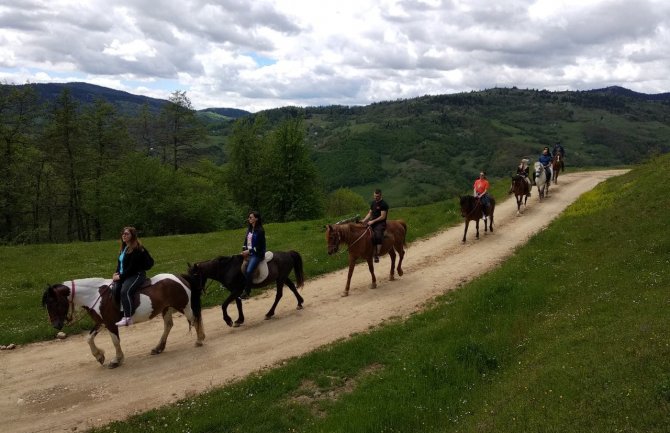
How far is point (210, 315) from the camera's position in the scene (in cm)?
1515

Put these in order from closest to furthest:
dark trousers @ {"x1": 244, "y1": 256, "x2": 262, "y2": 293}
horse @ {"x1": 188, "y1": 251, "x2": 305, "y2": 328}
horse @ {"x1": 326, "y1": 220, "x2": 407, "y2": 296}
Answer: horse @ {"x1": 188, "y1": 251, "x2": 305, "y2": 328}
dark trousers @ {"x1": 244, "y1": 256, "x2": 262, "y2": 293}
horse @ {"x1": 326, "y1": 220, "x2": 407, "y2": 296}

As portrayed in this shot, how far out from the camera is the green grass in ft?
23.2

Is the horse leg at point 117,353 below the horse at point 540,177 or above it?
below

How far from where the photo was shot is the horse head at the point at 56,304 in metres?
10.8

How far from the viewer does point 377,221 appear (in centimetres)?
1778

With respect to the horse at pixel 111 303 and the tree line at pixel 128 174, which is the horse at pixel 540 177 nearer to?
the tree line at pixel 128 174

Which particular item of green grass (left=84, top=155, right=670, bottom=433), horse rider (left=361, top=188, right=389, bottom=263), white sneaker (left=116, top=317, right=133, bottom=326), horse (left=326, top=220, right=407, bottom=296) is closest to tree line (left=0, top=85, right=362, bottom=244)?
horse (left=326, top=220, right=407, bottom=296)

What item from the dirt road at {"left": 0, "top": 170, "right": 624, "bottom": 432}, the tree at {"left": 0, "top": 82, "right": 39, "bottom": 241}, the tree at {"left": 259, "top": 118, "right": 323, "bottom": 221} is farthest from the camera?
the tree at {"left": 259, "top": 118, "right": 323, "bottom": 221}

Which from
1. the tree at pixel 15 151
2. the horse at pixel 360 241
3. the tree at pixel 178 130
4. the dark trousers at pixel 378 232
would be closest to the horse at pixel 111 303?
the horse at pixel 360 241

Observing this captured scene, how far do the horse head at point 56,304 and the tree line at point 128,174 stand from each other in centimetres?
3517

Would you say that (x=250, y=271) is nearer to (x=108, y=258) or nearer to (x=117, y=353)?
(x=117, y=353)

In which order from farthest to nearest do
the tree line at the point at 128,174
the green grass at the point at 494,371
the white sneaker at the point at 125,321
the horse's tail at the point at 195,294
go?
the tree line at the point at 128,174 < the horse's tail at the point at 195,294 < the white sneaker at the point at 125,321 < the green grass at the point at 494,371

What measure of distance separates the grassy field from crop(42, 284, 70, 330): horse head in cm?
323

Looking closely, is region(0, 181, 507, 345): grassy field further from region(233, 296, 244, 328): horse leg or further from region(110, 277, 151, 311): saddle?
region(110, 277, 151, 311): saddle
